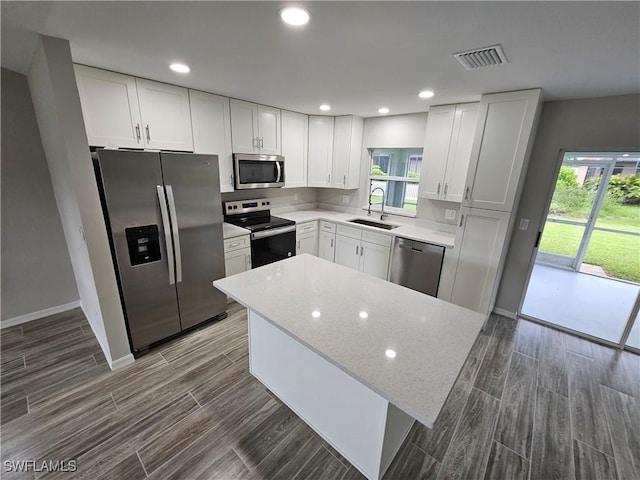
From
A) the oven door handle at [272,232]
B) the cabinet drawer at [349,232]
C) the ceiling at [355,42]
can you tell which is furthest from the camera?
the cabinet drawer at [349,232]

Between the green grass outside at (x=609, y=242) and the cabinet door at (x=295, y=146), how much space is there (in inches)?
125

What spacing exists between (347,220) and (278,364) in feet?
8.29

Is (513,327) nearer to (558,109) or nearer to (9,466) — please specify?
(558,109)

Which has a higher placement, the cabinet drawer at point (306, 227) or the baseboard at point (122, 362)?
the cabinet drawer at point (306, 227)

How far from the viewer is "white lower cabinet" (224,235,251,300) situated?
296 cm

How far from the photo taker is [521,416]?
188 centimetres

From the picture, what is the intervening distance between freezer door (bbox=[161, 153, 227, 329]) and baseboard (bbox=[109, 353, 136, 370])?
476mm

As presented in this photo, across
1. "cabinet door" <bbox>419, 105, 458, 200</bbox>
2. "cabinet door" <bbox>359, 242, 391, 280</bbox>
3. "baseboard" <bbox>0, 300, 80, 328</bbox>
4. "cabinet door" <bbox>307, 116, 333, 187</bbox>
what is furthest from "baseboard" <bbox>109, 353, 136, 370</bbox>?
"cabinet door" <bbox>419, 105, 458, 200</bbox>

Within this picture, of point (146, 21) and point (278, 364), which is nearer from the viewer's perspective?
point (146, 21)

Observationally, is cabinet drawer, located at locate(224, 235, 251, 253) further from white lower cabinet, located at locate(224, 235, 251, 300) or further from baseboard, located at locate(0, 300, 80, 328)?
baseboard, located at locate(0, 300, 80, 328)

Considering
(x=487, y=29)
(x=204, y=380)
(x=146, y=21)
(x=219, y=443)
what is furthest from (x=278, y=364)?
(x=487, y=29)

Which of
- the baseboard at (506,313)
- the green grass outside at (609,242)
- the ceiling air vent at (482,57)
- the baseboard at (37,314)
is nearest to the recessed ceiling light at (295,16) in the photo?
the ceiling air vent at (482,57)

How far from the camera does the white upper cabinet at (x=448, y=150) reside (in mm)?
2916

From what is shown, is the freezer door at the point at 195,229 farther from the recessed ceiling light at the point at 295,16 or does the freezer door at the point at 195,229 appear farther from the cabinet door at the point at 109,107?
the recessed ceiling light at the point at 295,16
